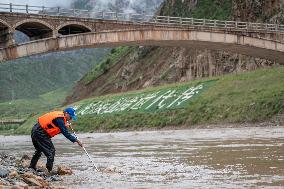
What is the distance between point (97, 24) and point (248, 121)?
16.6 meters

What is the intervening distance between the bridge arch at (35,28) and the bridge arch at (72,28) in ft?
3.23

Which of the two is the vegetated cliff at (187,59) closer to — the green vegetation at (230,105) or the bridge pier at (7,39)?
the green vegetation at (230,105)

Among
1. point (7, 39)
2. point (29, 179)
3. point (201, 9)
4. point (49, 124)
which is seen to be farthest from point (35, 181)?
point (201, 9)

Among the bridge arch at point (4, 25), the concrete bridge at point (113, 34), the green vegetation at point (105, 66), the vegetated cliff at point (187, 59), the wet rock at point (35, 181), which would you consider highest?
the wet rock at point (35, 181)

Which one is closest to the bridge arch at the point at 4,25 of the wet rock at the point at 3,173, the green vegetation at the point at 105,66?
the wet rock at the point at 3,173

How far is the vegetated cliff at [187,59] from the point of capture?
8148cm

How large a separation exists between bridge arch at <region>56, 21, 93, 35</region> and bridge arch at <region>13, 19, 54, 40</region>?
986mm

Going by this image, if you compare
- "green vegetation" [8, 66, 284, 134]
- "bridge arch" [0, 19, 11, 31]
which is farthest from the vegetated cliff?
"bridge arch" [0, 19, 11, 31]

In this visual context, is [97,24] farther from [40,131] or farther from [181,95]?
[40,131]

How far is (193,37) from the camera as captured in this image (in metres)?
59.0

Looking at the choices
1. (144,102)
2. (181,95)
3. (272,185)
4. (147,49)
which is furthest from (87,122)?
(272,185)

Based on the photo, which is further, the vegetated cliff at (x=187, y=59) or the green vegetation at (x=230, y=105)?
the vegetated cliff at (x=187, y=59)

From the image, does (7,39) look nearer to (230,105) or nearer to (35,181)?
(230,105)

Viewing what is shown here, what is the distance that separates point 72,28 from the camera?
5428 centimetres
